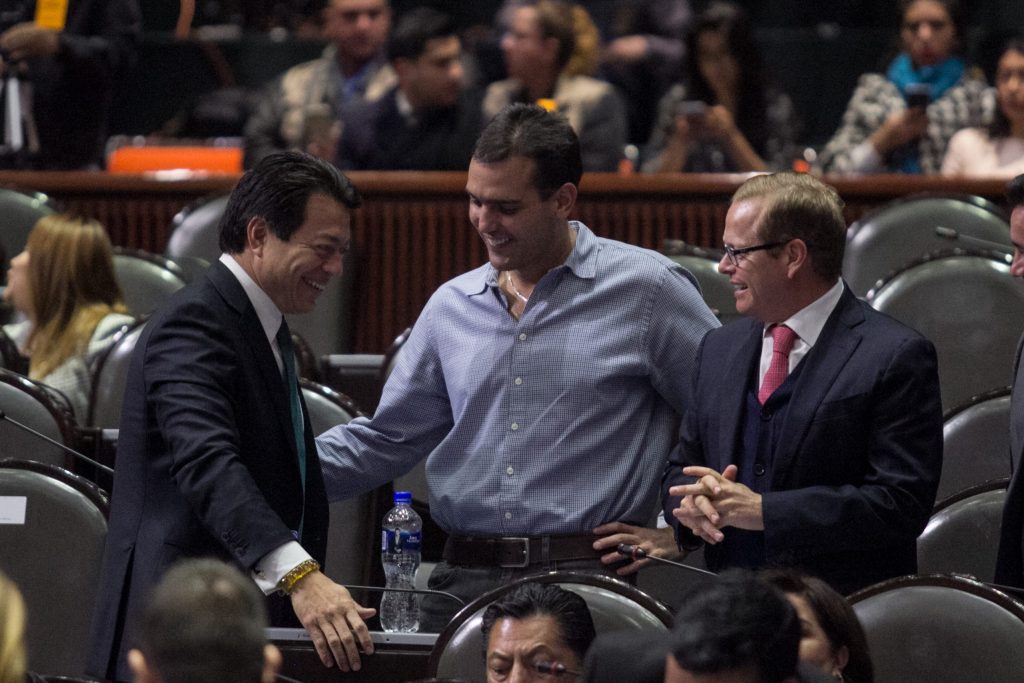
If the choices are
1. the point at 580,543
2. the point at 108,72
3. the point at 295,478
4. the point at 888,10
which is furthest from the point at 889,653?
the point at 888,10

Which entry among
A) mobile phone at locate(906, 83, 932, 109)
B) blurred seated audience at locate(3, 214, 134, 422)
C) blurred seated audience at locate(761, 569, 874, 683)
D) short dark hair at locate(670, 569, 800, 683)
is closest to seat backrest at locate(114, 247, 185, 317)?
blurred seated audience at locate(3, 214, 134, 422)

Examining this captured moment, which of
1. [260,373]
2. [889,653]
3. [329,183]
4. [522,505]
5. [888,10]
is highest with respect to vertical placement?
[888,10]

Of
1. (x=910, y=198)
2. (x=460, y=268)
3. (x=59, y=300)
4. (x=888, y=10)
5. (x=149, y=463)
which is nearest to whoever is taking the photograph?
(x=149, y=463)

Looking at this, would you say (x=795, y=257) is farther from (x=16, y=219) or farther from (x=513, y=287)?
(x=16, y=219)

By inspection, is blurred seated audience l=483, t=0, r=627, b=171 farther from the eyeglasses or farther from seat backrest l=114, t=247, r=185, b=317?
the eyeglasses

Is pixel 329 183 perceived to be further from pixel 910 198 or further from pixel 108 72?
pixel 108 72

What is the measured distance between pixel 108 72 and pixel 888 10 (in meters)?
3.36

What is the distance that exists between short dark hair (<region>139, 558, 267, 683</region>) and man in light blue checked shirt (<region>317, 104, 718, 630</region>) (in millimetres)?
1329

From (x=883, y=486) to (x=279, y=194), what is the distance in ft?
3.19

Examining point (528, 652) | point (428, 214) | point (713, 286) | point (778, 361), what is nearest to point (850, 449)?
point (778, 361)

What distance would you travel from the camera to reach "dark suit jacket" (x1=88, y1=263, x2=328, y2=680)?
2.32 metres

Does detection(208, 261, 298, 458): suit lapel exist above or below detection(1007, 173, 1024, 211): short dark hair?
below

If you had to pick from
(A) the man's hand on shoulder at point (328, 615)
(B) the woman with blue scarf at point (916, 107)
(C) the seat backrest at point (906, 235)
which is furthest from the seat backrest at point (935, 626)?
(B) the woman with blue scarf at point (916, 107)

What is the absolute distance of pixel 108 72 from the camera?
564cm
